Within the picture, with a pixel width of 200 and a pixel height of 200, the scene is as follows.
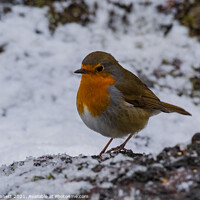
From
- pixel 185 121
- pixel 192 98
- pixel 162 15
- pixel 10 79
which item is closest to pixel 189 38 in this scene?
pixel 162 15

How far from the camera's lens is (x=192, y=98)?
5.44 metres

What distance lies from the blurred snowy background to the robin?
0.68 meters

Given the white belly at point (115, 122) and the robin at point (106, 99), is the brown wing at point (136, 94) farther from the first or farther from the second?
the white belly at point (115, 122)

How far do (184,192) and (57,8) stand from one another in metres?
5.02

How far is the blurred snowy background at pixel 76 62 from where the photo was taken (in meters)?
4.61

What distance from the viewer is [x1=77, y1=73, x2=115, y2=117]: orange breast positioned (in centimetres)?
348

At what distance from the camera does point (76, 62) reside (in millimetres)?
5914

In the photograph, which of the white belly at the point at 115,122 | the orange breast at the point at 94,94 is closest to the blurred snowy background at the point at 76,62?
the white belly at the point at 115,122

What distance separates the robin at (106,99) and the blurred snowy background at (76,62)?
2.23 feet

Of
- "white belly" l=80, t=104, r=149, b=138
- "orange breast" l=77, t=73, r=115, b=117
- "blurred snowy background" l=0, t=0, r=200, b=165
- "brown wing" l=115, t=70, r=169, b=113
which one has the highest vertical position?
"blurred snowy background" l=0, t=0, r=200, b=165

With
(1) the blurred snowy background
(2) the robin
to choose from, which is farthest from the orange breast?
(1) the blurred snowy background

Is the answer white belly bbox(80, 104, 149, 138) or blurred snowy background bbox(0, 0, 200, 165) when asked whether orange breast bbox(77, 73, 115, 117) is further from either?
blurred snowy background bbox(0, 0, 200, 165)

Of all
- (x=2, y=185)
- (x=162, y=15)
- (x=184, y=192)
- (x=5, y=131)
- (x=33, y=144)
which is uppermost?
(x=162, y=15)

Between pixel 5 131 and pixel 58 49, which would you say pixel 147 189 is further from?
pixel 58 49
